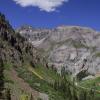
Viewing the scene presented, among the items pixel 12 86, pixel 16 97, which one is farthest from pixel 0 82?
pixel 12 86

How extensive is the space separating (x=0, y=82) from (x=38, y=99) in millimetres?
71332

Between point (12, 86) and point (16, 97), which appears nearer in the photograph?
point (16, 97)

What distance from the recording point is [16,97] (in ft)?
565

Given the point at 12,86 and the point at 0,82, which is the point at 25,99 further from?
the point at 12,86

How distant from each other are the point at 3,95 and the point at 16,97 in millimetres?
48792

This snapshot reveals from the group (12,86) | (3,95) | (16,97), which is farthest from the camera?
(12,86)

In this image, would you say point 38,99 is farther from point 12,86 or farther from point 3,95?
point 3,95

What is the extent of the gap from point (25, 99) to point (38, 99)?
63.4m

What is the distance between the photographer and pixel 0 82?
126 m

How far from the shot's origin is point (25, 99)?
131 m

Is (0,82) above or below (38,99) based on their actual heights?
above

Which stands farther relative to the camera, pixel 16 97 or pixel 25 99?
pixel 16 97

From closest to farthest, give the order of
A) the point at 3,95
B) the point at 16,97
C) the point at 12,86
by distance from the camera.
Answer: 1. the point at 3,95
2. the point at 16,97
3. the point at 12,86

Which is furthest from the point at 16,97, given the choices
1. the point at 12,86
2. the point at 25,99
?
the point at 25,99
